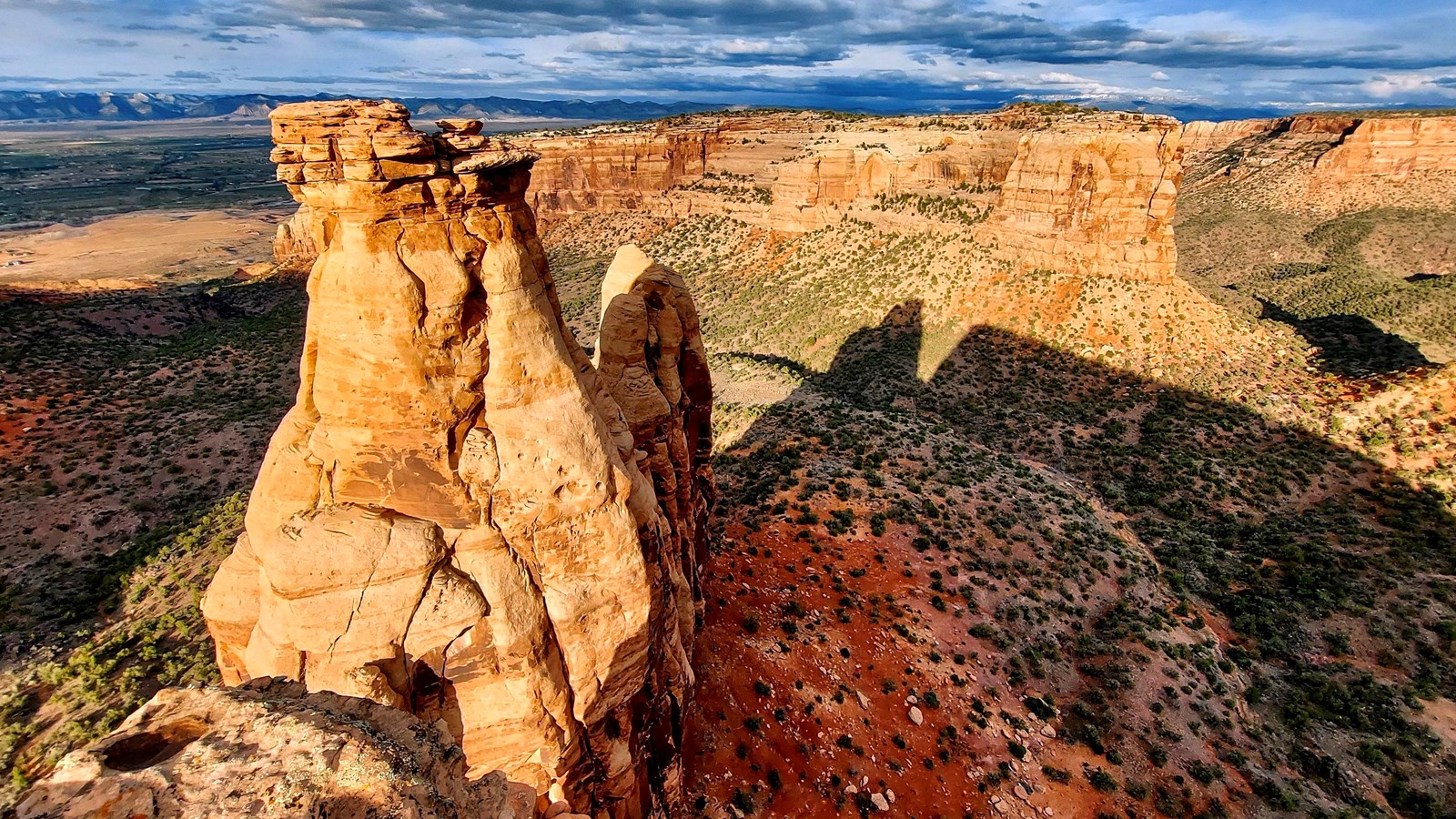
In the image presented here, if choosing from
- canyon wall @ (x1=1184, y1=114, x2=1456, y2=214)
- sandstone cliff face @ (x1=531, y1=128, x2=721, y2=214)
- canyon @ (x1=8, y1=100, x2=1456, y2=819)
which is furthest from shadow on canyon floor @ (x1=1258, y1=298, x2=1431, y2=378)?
sandstone cliff face @ (x1=531, y1=128, x2=721, y2=214)

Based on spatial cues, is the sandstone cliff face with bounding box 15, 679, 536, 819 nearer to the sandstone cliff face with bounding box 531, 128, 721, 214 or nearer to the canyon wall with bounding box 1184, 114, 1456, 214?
the sandstone cliff face with bounding box 531, 128, 721, 214

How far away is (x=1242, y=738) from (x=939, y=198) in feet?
198

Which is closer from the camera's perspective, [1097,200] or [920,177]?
[1097,200]

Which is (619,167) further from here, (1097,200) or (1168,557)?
(1168,557)

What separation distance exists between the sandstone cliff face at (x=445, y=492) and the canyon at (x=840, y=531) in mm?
61

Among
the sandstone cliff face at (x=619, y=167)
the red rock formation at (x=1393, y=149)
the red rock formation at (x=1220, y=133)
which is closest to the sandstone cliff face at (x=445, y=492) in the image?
the sandstone cliff face at (x=619, y=167)

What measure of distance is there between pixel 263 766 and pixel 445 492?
544 cm

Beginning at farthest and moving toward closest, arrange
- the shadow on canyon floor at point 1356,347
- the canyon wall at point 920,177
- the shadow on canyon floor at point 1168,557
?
the canyon wall at point 920,177 → the shadow on canyon floor at point 1356,347 → the shadow on canyon floor at point 1168,557

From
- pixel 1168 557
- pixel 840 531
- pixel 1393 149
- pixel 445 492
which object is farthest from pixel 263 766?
pixel 1393 149

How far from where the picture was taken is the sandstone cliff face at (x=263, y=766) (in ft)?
17.1

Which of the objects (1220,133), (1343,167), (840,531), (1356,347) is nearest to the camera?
(840,531)

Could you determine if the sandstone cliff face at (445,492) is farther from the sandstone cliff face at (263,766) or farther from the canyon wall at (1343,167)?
the canyon wall at (1343,167)

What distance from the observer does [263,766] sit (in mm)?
5676

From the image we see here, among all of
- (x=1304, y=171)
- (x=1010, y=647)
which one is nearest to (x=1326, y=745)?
(x=1010, y=647)
